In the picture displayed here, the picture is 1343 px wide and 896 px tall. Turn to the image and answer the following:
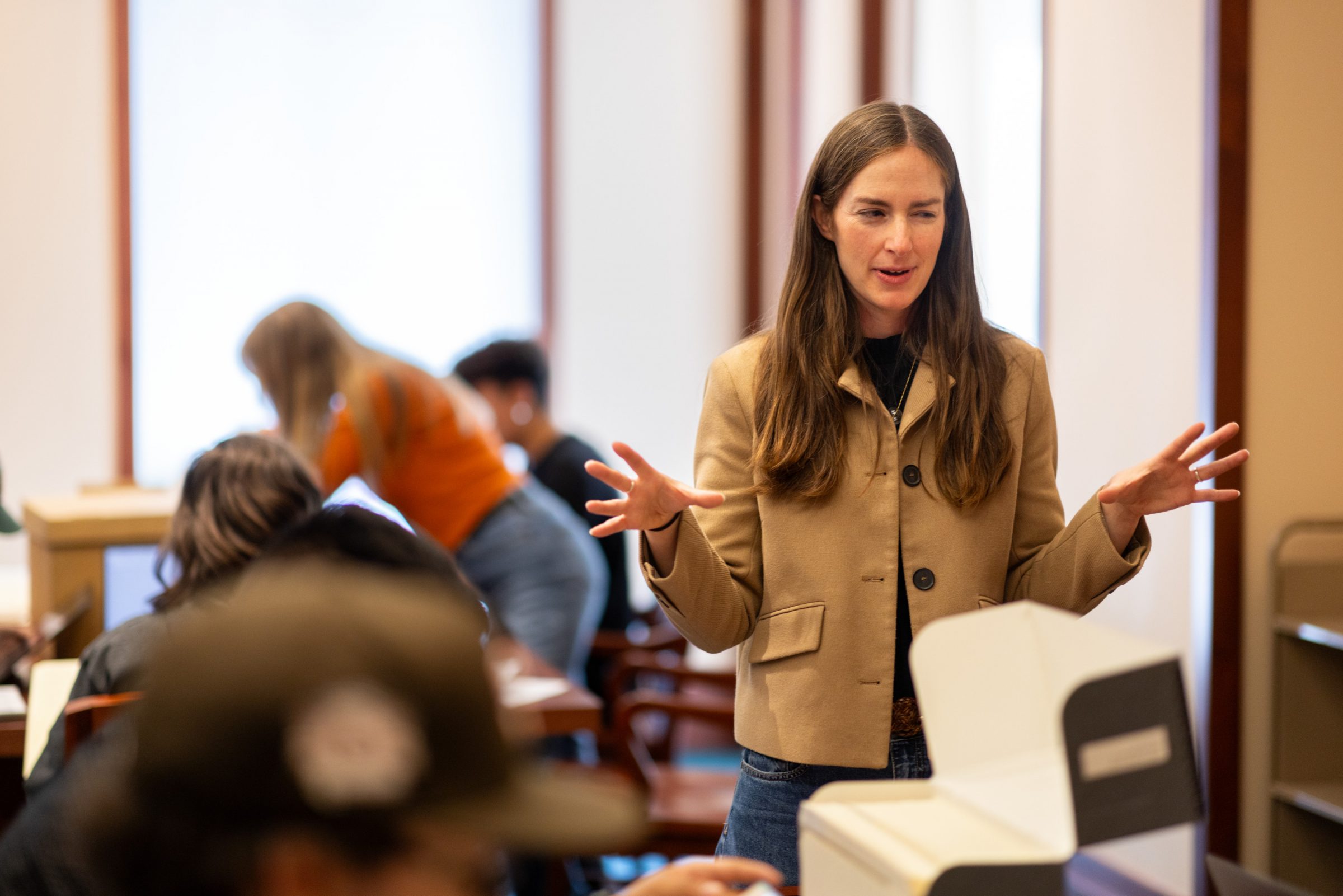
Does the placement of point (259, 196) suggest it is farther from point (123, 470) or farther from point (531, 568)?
point (531, 568)

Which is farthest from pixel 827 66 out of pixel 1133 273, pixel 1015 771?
pixel 1015 771

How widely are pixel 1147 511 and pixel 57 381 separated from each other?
472 cm

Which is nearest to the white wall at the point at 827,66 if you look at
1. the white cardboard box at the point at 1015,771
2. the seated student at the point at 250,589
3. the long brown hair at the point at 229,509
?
the long brown hair at the point at 229,509

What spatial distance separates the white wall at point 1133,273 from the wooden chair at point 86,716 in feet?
7.01

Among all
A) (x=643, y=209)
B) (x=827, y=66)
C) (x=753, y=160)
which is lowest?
(x=643, y=209)

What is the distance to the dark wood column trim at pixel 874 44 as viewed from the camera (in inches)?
191

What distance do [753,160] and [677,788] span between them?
3.51 meters

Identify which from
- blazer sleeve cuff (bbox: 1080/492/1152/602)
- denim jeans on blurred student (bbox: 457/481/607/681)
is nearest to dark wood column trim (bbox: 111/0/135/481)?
denim jeans on blurred student (bbox: 457/481/607/681)

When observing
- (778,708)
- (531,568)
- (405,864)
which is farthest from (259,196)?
(405,864)

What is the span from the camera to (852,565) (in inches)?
63.5

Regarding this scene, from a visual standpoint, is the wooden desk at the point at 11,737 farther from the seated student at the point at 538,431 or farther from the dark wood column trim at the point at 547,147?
the dark wood column trim at the point at 547,147

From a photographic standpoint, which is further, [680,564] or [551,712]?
[551,712]

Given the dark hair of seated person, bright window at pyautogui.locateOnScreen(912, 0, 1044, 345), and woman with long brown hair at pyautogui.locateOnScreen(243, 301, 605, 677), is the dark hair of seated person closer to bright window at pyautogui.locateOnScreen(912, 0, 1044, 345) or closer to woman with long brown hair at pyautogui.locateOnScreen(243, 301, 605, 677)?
woman with long brown hair at pyautogui.locateOnScreen(243, 301, 605, 677)

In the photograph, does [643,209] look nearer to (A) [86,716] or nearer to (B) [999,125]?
(B) [999,125]
